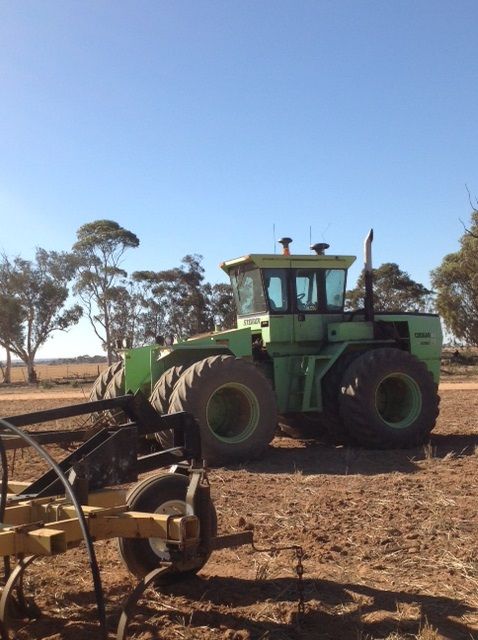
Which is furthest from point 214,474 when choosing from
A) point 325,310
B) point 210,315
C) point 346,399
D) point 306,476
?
point 210,315

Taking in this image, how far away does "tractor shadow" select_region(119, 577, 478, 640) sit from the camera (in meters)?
3.84

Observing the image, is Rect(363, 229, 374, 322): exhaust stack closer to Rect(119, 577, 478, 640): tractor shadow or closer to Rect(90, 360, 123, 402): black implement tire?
Rect(90, 360, 123, 402): black implement tire

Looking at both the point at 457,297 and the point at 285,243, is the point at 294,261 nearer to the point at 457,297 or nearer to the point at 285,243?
the point at 285,243

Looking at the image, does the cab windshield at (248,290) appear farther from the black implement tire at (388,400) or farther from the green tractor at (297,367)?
the black implement tire at (388,400)

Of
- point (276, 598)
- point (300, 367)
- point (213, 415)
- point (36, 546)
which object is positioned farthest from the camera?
point (300, 367)

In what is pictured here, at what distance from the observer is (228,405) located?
9.73 m

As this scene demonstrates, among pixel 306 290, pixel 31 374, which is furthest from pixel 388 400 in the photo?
pixel 31 374

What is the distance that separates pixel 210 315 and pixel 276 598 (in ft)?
140

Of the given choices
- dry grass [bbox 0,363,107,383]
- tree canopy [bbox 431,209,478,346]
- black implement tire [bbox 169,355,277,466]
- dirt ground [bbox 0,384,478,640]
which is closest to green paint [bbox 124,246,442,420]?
black implement tire [bbox 169,355,277,466]

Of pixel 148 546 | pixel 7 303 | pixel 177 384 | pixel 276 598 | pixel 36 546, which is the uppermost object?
pixel 7 303

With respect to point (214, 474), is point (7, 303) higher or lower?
higher

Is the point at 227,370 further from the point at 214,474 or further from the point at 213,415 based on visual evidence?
the point at 214,474

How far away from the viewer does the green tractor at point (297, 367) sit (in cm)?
933

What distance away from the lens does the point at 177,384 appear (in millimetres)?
9031
